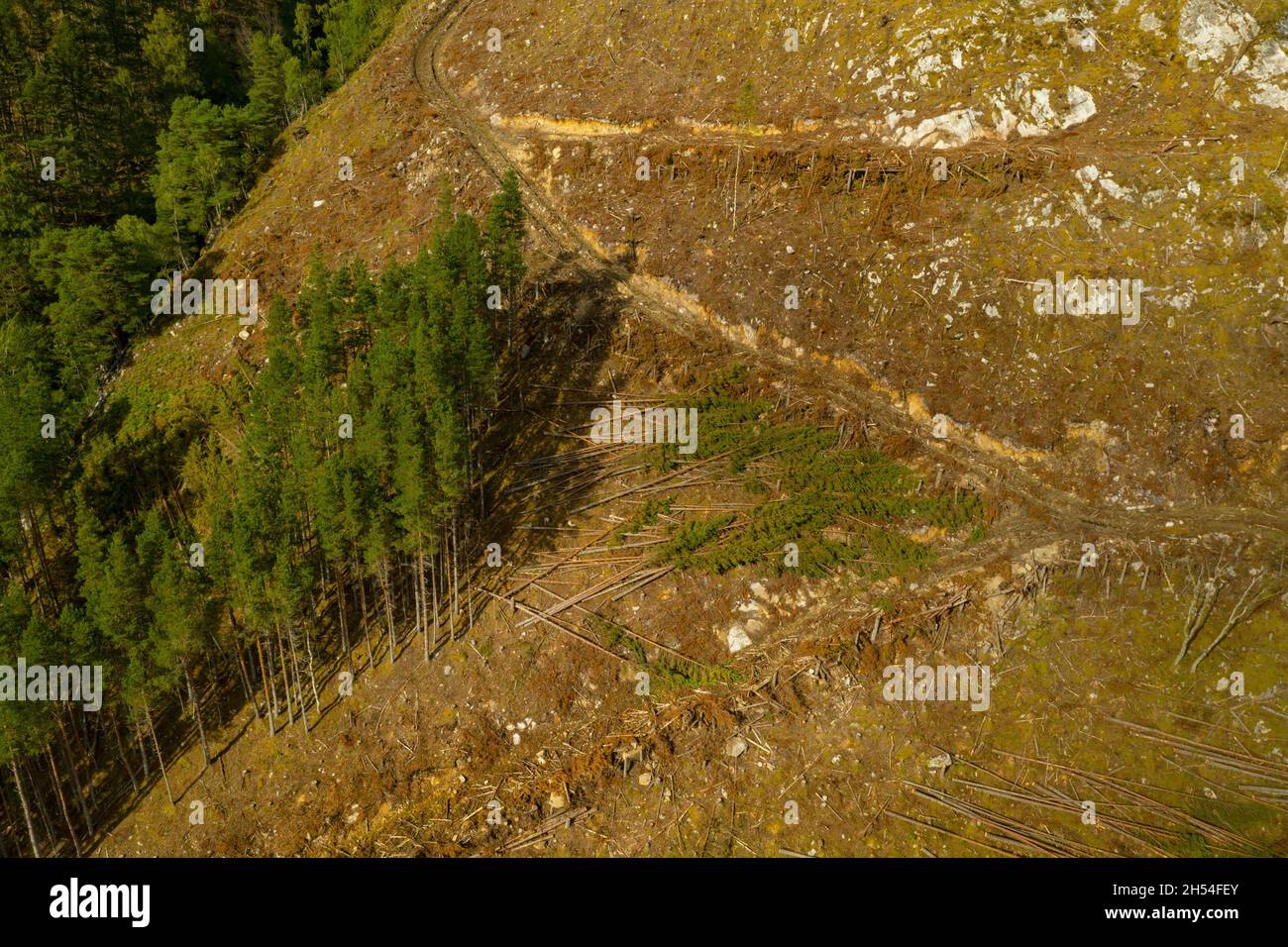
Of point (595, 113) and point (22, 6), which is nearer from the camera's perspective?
point (595, 113)

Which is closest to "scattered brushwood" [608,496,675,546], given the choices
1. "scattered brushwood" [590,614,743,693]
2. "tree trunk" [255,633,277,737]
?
"scattered brushwood" [590,614,743,693]

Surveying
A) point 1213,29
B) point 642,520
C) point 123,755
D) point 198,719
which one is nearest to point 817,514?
point 642,520

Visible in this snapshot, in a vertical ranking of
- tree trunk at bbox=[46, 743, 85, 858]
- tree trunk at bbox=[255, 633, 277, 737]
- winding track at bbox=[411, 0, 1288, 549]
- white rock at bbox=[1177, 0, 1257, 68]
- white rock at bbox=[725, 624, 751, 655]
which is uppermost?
white rock at bbox=[1177, 0, 1257, 68]

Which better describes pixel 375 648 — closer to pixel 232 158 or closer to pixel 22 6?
pixel 232 158

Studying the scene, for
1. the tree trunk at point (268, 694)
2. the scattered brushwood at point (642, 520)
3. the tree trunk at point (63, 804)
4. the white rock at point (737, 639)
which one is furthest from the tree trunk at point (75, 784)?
the white rock at point (737, 639)

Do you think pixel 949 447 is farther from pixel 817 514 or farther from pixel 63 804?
pixel 63 804

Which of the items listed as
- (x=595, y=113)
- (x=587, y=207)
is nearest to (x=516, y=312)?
(x=587, y=207)

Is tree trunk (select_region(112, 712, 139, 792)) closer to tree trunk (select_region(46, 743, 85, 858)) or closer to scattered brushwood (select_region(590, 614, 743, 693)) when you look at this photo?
tree trunk (select_region(46, 743, 85, 858))

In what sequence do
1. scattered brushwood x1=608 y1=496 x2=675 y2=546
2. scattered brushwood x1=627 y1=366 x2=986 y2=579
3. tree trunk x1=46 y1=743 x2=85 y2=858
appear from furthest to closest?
scattered brushwood x1=608 y1=496 x2=675 y2=546 < scattered brushwood x1=627 y1=366 x2=986 y2=579 < tree trunk x1=46 y1=743 x2=85 y2=858

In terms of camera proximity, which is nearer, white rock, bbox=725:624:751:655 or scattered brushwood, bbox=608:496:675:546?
white rock, bbox=725:624:751:655
